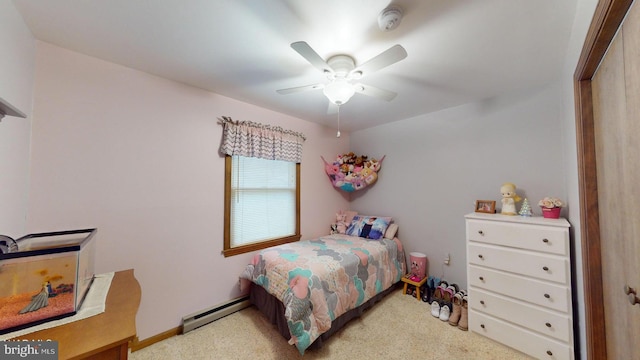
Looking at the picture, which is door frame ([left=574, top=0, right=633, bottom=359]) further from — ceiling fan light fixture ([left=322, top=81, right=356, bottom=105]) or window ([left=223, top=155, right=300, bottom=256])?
window ([left=223, top=155, right=300, bottom=256])

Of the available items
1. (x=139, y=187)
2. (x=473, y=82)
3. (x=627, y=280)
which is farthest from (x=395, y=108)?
(x=139, y=187)

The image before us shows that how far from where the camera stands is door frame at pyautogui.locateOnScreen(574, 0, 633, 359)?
118 cm

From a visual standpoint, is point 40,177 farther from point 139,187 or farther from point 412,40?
point 412,40

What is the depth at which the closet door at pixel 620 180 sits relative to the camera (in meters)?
0.80

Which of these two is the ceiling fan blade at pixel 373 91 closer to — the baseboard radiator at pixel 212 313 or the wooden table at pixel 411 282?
the wooden table at pixel 411 282

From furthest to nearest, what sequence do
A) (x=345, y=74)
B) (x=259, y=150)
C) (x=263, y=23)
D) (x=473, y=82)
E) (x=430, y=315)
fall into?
(x=259, y=150) < (x=430, y=315) < (x=473, y=82) < (x=345, y=74) < (x=263, y=23)

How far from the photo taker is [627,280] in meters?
0.89

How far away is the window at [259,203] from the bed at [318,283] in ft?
1.03

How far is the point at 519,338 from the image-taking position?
1755 mm

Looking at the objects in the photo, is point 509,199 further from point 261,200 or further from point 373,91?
point 261,200

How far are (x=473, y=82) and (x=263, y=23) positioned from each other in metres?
1.95

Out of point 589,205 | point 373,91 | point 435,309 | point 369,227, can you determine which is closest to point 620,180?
point 589,205

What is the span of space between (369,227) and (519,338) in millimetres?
1722

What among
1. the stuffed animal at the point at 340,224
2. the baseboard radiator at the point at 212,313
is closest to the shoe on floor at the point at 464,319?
the stuffed animal at the point at 340,224
